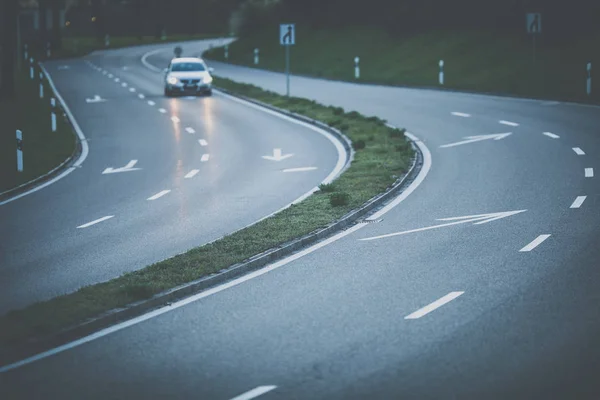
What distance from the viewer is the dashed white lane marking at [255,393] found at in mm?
7754

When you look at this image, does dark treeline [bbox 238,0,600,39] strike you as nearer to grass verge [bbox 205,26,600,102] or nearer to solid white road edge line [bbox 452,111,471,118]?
grass verge [bbox 205,26,600,102]

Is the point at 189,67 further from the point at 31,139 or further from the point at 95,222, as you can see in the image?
the point at 95,222

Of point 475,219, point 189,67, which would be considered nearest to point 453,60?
point 189,67

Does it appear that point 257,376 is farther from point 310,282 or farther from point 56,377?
point 310,282

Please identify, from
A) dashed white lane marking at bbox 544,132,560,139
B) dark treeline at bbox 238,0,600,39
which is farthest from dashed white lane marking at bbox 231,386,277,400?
dark treeline at bbox 238,0,600,39

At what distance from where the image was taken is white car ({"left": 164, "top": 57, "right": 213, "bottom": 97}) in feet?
142

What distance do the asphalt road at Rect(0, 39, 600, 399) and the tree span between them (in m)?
29.4

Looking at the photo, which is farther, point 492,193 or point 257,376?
point 492,193

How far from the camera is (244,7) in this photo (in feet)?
272

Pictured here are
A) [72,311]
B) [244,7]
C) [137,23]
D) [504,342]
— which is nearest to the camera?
[504,342]

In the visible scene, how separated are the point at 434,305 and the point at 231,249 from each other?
371 centimetres

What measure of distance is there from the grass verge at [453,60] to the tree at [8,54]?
14.8 meters

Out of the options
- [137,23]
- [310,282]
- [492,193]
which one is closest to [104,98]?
[492,193]

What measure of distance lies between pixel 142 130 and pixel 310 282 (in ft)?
67.7
